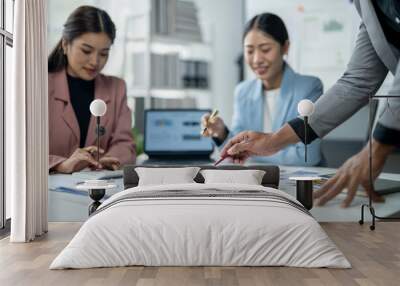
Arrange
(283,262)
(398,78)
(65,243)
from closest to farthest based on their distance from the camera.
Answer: (283,262) → (65,243) → (398,78)

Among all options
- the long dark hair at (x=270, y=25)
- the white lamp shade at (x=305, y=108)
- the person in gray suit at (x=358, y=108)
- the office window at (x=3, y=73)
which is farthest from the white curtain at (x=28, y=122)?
the white lamp shade at (x=305, y=108)

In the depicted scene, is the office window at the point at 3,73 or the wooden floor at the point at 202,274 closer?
the wooden floor at the point at 202,274

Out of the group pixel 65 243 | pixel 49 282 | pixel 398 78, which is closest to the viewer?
pixel 49 282

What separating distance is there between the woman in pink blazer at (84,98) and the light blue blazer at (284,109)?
3.98 feet

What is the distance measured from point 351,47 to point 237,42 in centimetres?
120

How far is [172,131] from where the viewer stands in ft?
21.0

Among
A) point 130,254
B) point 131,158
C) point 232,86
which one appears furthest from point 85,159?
point 130,254

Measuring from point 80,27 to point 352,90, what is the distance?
2966 millimetres

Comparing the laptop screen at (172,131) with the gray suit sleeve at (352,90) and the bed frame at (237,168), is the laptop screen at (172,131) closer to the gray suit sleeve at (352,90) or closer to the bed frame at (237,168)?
the bed frame at (237,168)

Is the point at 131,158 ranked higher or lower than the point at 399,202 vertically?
higher

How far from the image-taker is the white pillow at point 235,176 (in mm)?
5703

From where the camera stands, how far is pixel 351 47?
6.27 meters

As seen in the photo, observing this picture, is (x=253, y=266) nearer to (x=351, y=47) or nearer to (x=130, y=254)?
(x=130, y=254)

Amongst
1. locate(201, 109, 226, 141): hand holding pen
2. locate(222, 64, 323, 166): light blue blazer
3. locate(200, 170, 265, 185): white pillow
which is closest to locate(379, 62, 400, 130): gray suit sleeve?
locate(222, 64, 323, 166): light blue blazer
